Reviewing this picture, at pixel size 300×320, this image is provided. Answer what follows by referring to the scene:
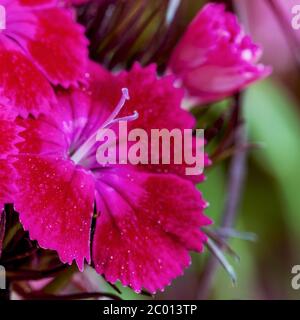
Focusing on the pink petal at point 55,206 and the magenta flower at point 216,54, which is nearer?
the pink petal at point 55,206

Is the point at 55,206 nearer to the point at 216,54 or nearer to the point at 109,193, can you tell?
the point at 109,193

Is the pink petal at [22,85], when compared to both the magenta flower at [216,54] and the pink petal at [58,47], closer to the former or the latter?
the pink petal at [58,47]

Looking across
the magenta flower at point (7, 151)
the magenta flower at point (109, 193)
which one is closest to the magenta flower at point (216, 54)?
the magenta flower at point (109, 193)

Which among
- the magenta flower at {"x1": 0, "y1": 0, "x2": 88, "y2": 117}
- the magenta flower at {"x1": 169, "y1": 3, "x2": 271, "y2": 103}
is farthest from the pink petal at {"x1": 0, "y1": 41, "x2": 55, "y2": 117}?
the magenta flower at {"x1": 169, "y1": 3, "x2": 271, "y2": 103}

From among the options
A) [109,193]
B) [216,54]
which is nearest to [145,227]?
[109,193]

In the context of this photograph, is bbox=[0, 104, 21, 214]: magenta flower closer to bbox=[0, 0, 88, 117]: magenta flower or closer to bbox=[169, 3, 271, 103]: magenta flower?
bbox=[0, 0, 88, 117]: magenta flower

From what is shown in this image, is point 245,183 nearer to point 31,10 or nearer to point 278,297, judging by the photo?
point 278,297
